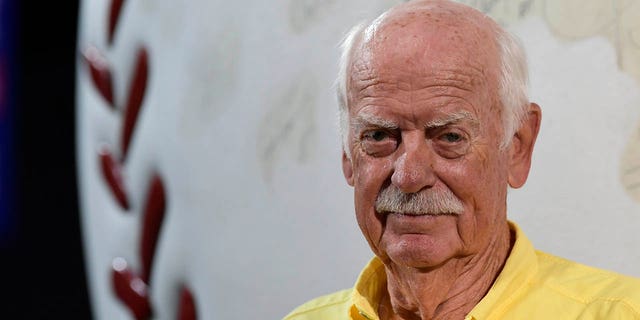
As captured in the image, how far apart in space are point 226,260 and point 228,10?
272 millimetres

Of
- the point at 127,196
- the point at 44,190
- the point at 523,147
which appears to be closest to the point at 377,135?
the point at 523,147

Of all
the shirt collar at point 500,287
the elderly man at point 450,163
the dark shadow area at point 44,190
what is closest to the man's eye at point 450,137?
the elderly man at point 450,163

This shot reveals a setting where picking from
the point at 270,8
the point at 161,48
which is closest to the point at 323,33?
the point at 270,8

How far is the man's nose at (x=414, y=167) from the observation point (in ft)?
2.56

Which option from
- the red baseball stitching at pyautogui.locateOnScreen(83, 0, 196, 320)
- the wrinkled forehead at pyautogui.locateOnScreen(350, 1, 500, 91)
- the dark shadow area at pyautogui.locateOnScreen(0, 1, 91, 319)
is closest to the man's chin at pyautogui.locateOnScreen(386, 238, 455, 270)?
the wrinkled forehead at pyautogui.locateOnScreen(350, 1, 500, 91)

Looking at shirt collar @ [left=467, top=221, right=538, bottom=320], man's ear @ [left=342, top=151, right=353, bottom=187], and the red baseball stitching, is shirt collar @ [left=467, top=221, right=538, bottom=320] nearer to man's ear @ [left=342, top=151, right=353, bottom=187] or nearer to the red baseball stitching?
man's ear @ [left=342, top=151, right=353, bottom=187]

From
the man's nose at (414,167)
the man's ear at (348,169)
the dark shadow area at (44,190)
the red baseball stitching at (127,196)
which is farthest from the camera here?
the dark shadow area at (44,190)

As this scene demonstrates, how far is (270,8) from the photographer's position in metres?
1.20

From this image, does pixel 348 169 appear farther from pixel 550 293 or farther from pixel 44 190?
pixel 44 190

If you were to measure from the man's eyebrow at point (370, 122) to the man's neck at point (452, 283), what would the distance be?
4.3 inches

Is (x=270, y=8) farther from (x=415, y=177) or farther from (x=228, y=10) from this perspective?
(x=415, y=177)

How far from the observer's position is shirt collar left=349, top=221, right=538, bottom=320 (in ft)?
2.63

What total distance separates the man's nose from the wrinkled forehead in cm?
5

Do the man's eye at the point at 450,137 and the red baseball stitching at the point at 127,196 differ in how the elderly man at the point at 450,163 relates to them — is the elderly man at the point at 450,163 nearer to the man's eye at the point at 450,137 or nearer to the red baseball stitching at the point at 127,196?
the man's eye at the point at 450,137
